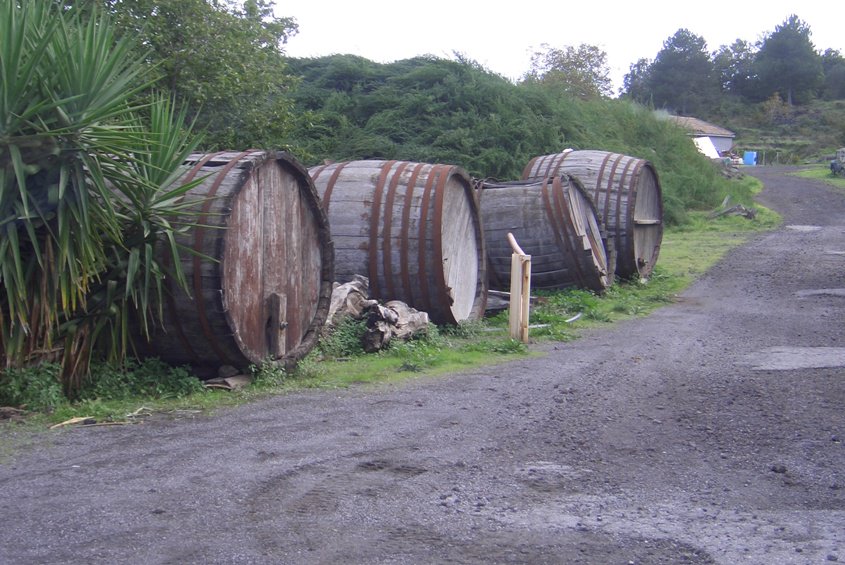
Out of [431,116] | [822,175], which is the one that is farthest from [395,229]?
[822,175]

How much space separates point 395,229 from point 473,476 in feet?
14.8

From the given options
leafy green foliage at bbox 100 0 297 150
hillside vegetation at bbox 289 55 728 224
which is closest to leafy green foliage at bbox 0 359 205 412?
leafy green foliage at bbox 100 0 297 150

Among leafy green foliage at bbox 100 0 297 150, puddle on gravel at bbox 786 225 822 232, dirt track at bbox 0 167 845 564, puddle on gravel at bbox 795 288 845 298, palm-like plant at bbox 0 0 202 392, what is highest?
leafy green foliage at bbox 100 0 297 150

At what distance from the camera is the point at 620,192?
13.8 m

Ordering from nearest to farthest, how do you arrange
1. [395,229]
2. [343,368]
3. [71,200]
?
[71,200]
[343,368]
[395,229]

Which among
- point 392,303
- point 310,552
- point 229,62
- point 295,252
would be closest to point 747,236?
point 229,62

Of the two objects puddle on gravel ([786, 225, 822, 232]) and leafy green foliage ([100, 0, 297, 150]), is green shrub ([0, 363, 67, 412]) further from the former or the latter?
puddle on gravel ([786, 225, 822, 232])

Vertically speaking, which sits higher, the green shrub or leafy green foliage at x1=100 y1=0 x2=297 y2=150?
leafy green foliage at x1=100 y1=0 x2=297 y2=150

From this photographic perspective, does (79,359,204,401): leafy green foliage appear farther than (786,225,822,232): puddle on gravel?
No

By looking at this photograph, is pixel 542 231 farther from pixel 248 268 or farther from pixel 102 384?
pixel 102 384

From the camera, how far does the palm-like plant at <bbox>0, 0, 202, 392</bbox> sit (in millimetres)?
5629

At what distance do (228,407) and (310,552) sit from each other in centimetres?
262

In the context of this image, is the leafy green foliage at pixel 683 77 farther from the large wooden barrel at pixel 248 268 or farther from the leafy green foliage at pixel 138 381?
the leafy green foliage at pixel 138 381

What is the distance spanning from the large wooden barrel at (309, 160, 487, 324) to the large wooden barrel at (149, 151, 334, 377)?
122cm
